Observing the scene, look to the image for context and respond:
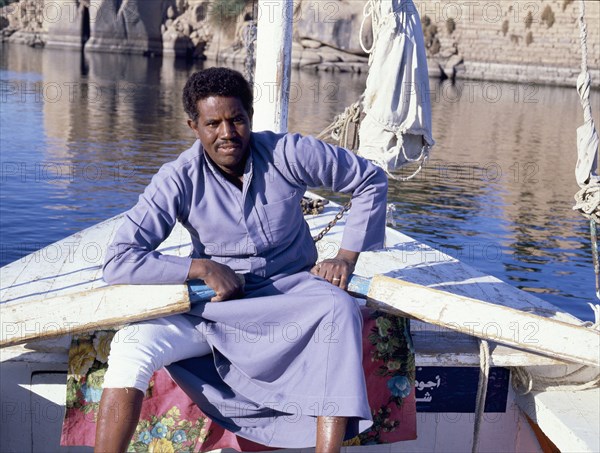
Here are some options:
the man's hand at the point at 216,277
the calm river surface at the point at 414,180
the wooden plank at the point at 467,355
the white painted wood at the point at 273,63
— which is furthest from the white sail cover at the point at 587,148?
the calm river surface at the point at 414,180

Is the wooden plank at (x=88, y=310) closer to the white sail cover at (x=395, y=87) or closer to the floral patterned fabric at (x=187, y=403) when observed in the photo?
the floral patterned fabric at (x=187, y=403)

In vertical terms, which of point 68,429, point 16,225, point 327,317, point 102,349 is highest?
point 327,317

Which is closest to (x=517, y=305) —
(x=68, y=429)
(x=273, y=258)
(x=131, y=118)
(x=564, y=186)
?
(x=273, y=258)

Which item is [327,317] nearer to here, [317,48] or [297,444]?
[297,444]

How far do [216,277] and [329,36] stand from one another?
2998cm

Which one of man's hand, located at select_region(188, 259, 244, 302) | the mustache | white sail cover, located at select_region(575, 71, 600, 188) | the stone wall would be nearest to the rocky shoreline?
the stone wall

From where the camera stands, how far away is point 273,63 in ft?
15.3

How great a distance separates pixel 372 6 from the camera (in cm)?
489

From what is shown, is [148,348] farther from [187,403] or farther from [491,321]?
[491,321]

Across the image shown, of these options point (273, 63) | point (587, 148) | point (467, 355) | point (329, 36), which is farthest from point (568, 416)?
point (329, 36)

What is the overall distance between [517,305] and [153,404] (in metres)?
1.69

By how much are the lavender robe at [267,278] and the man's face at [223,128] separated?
2.6 inches

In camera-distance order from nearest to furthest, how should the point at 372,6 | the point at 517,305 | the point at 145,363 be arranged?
1. the point at 145,363
2. the point at 517,305
3. the point at 372,6

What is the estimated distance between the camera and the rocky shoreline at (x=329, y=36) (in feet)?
103
